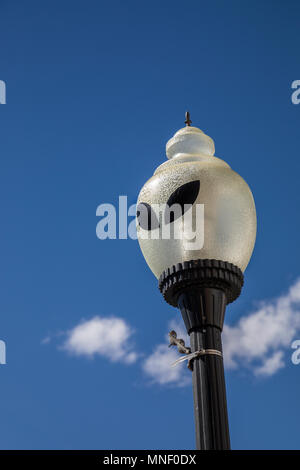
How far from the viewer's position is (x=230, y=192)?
449 centimetres

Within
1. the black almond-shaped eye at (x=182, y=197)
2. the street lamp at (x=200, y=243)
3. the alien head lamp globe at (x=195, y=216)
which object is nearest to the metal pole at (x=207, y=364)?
the street lamp at (x=200, y=243)

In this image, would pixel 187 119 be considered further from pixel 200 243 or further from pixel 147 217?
pixel 200 243

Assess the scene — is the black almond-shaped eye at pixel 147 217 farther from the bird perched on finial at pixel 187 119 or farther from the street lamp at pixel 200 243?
the bird perched on finial at pixel 187 119

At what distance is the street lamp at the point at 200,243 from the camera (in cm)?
424

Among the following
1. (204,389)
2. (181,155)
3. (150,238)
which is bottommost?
(204,389)

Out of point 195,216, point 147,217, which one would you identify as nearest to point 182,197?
point 195,216

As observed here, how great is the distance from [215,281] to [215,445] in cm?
116

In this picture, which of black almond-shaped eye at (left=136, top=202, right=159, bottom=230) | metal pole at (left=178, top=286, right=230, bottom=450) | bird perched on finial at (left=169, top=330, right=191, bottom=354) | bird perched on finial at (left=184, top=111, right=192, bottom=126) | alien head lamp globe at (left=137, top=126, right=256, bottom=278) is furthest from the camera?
bird perched on finial at (left=184, top=111, right=192, bottom=126)

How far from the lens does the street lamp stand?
4238mm

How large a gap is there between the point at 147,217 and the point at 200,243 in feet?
1.64

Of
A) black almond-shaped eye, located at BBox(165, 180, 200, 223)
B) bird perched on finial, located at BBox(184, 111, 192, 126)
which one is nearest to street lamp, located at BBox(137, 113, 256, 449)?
black almond-shaped eye, located at BBox(165, 180, 200, 223)

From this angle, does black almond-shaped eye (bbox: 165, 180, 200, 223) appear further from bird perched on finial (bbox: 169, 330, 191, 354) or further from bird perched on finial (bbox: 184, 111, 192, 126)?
bird perched on finial (bbox: 184, 111, 192, 126)
